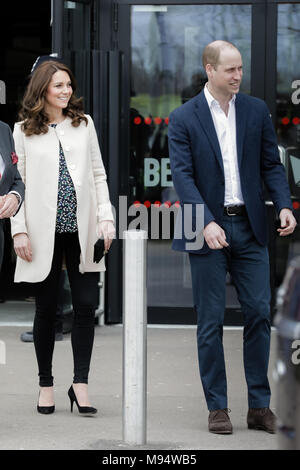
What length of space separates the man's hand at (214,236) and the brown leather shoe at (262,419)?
0.88 meters

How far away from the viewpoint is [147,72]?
8.29m

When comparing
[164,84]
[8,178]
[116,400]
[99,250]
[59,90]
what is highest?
[164,84]

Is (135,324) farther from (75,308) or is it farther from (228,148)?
(228,148)

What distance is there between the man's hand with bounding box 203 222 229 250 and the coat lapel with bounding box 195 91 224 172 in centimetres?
34

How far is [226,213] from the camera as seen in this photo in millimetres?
5211

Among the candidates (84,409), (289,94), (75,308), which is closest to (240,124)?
(75,308)

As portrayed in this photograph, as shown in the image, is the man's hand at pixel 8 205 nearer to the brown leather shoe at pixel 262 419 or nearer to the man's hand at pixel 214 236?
the man's hand at pixel 214 236

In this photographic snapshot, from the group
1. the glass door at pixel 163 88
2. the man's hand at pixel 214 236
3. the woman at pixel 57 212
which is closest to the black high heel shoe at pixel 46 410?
the woman at pixel 57 212

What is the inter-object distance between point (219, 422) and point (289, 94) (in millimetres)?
3711

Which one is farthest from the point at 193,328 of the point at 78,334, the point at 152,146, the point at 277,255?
the point at 78,334

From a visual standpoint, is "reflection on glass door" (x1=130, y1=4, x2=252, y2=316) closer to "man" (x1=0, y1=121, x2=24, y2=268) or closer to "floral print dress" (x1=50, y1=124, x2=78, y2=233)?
"floral print dress" (x1=50, y1=124, x2=78, y2=233)

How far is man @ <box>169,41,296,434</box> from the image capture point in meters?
5.18

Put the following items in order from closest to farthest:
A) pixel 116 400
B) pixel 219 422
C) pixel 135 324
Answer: pixel 135 324
pixel 219 422
pixel 116 400
